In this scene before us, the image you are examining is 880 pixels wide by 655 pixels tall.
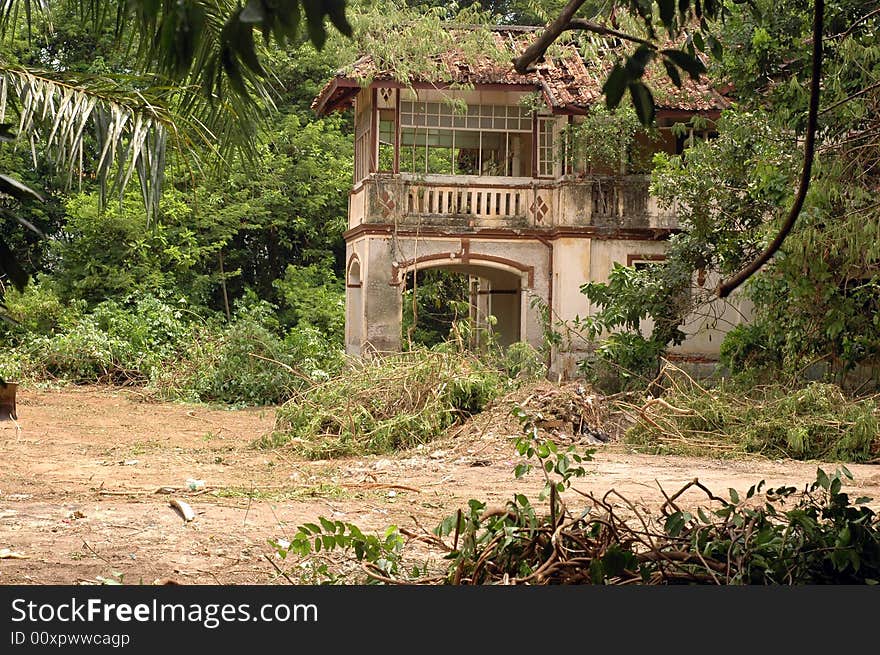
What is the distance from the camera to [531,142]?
21.1 m

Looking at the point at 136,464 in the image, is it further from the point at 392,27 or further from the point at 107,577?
the point at 392,27

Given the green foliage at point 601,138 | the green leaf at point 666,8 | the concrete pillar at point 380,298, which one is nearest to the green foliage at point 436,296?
the concrete pillar at point 380,298

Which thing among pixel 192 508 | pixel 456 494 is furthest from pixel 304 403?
pixel 192 508

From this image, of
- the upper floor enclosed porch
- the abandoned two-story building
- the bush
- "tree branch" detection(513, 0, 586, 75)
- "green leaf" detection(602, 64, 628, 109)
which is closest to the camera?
"green leaf" detection(602, 64, 628, 109)

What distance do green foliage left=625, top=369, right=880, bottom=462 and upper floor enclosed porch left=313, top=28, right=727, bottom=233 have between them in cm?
690

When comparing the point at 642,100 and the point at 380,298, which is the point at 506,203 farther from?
the point at 642,100

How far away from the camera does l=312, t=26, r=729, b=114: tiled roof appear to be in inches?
759

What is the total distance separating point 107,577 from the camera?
235 inches

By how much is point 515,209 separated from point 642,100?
56.1 feet

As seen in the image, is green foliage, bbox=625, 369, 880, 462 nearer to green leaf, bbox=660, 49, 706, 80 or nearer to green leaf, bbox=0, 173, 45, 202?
green leaf, bbox=660, 49, 706, 80

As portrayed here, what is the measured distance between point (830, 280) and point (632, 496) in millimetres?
4571

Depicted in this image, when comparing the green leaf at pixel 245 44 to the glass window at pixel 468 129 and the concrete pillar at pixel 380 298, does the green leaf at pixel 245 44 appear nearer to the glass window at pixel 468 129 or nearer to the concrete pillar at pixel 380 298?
the concrete pillar at pixel 380 298

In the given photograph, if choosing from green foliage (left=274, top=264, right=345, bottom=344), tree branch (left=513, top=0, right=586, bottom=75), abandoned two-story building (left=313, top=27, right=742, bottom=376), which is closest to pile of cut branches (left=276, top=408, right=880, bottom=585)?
tree branch (left=513, top=0, right=586, bottom=75)

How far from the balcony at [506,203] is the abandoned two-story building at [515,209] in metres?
0.02
